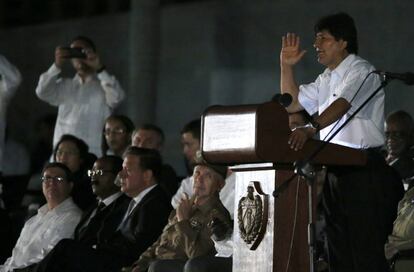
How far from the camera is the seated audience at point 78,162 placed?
806cm

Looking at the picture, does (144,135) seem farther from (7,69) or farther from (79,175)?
(7,69)

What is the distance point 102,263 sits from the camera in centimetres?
660

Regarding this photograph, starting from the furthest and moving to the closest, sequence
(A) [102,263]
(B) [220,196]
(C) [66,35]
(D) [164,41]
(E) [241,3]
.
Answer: (C) [66,35] → (D) [164,41] → (E) [241,3] → (B) [220,196] → (A) [102,263]

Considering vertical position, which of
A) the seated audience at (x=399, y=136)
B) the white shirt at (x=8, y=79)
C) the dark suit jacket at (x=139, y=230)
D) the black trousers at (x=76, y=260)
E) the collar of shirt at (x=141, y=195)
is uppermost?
the white shirt at (x=8, y=79)

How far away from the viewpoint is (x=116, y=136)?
8.30 meters

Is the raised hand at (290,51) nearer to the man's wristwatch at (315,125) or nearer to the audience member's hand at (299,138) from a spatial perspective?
the man's wristwatch at (315,125)

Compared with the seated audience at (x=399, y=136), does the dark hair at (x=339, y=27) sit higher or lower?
higher

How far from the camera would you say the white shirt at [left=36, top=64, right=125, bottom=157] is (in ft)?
29.3

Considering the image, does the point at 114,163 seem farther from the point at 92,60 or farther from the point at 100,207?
the point at 92,60

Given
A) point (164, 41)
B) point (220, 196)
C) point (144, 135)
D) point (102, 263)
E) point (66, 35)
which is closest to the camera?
point (102, 263)

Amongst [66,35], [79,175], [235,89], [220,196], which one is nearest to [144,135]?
[79,175]

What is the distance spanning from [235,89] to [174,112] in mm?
878

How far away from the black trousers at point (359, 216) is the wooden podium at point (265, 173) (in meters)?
0.20

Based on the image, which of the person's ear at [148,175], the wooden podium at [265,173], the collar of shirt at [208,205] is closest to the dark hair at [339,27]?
the wooden podium at [265,173]
